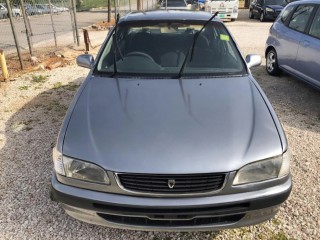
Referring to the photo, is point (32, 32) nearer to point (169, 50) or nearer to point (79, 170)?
point (169, 50)

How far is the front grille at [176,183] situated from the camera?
2182 mm

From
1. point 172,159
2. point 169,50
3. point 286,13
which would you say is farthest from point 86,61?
point 286,13

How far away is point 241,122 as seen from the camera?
256cm

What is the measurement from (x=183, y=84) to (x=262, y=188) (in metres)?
1.24

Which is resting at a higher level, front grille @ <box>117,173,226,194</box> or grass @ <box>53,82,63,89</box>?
front grille @ <box>117,173,226,194</box>

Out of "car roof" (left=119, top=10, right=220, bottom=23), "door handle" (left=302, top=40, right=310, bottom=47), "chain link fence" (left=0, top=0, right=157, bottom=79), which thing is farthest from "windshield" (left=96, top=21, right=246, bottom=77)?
"chain link fence" (left=0, top=0, right=157, bottom=79)

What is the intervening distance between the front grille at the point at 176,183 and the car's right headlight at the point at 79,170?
0.45ft

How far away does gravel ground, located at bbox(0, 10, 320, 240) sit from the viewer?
2.75 meters

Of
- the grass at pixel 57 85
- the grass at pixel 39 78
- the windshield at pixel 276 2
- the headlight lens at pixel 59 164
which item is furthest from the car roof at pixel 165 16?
the windshield at pixel 276 2

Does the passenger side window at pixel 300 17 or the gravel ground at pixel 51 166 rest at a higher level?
the passenger side window at pixel 300 17

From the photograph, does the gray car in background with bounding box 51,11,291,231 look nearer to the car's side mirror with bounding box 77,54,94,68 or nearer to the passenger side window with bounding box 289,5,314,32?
the car's side mirror with bounding box 77,54,94,68

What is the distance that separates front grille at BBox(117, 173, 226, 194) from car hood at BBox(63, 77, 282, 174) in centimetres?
5

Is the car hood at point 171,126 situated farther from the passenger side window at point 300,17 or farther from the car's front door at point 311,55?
the passenger side window at point 300,17

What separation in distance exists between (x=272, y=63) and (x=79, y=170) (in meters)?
5.77
